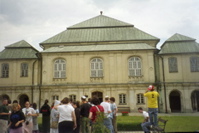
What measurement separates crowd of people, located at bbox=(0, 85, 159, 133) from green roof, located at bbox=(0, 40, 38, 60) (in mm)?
19854

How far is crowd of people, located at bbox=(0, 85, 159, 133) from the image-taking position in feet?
27.3

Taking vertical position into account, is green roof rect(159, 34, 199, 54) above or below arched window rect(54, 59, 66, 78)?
above

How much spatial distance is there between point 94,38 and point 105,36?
1627 millimetres

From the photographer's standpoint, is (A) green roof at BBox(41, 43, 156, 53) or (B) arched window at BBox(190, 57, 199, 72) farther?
(A) green roof at BBox(41, 43, 156, 53)

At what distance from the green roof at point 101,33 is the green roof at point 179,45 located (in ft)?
6.82

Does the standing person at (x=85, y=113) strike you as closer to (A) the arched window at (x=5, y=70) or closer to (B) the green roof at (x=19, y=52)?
(B) the green roof at (x=19, y=52)

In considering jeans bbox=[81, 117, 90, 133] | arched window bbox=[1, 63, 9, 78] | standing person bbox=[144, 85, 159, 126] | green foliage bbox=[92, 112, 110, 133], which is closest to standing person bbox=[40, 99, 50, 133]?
jeans bbox=[81, 117, 90, 133]

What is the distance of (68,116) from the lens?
8.30m

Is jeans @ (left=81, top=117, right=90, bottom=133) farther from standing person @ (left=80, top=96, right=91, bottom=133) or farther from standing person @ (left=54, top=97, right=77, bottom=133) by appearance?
standing person @ (left=54, top=97, right=77, bottom=133)

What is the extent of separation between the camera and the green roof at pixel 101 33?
31.0 m

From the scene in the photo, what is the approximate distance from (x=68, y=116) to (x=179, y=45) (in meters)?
24.1

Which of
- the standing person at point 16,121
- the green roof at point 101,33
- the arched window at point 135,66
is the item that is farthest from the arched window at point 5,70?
the standing person at point 16,121

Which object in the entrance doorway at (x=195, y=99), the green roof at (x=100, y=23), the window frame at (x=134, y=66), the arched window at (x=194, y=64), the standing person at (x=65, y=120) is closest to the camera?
the standing person at (x=65, y=120)

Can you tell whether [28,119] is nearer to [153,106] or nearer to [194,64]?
[153,106]
